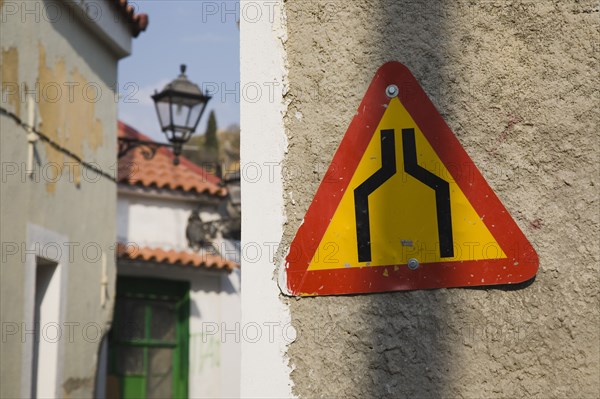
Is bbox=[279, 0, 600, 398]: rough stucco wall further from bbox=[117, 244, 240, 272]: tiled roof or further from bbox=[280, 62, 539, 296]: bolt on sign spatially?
bbox=[117, 244, 240, 272]: tiled roof

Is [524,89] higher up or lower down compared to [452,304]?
higher up

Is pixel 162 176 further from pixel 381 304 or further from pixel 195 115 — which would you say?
pixel 381 304

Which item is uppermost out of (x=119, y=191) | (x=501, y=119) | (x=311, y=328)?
(x=119, y=191)

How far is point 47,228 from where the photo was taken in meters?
8.12

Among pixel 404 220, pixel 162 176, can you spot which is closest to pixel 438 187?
pixel 404 220

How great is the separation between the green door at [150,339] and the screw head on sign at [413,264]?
9907 mm

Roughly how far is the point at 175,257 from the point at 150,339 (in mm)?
1230

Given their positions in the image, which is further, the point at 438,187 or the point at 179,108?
the point at 179,108

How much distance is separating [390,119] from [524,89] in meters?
0.43

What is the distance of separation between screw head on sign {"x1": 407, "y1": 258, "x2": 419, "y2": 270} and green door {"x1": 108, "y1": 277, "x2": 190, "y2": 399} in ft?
32.5

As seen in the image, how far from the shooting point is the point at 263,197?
10.1 feet

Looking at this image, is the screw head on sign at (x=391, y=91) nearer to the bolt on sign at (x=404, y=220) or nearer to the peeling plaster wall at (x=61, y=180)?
the bolt on sign at (x=404, y=220)

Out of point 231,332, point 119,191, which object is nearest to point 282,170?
point 119,191

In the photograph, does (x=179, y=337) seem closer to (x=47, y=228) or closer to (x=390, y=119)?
(x=47, y=228)
